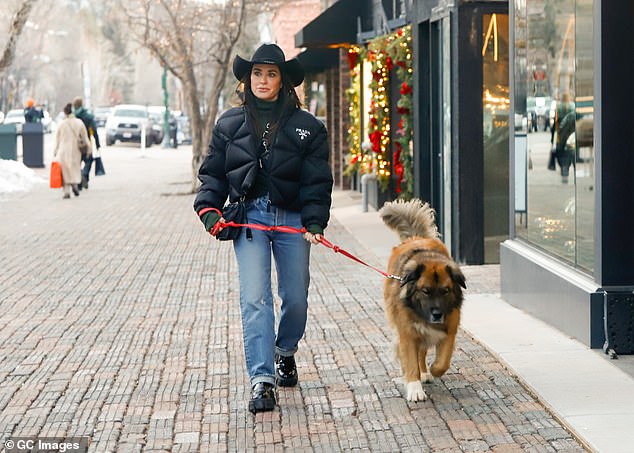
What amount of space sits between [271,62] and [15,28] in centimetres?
2426

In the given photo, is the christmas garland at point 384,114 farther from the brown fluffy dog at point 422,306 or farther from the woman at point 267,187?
the woman at point 267,187

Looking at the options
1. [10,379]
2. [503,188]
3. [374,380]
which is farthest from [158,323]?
[503,188]

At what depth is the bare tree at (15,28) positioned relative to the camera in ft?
96.3

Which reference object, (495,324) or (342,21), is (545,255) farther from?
(342,21)

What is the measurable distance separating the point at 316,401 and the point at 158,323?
304 centimetres

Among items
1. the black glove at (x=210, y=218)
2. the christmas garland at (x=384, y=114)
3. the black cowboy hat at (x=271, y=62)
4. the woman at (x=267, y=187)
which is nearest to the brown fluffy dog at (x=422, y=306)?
the woman at (x=267, y=187)

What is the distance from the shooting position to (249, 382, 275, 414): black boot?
21.5 ft

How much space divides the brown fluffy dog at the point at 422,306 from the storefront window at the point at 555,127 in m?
1.80

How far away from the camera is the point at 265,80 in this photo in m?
6.74

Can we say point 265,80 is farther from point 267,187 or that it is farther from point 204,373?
point 204,373

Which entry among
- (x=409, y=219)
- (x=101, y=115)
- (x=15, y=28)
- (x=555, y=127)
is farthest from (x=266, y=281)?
(x=101, y=115)

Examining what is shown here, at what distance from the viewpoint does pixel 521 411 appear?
650 cm

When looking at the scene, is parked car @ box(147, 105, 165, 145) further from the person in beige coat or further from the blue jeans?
the blue jeans

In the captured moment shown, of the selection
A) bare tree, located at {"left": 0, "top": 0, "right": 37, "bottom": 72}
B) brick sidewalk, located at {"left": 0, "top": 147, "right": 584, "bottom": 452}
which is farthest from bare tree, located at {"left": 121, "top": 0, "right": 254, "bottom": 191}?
brick sidewalk, located at {"left": 0, "top": 147, "right": 584, "bottom": 452}
